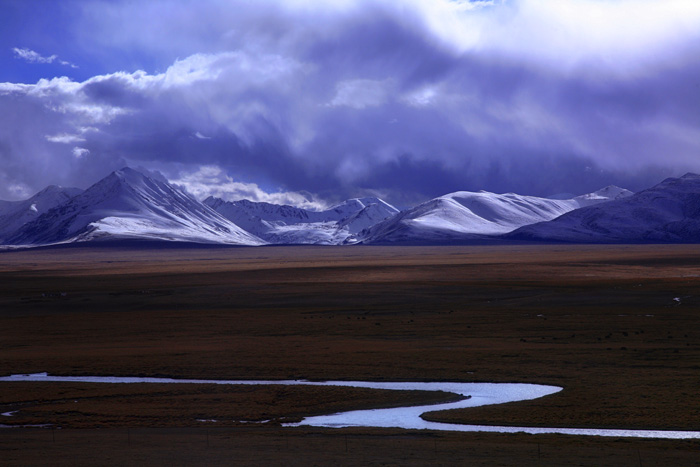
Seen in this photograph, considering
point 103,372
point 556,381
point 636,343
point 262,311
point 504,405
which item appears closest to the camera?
point 504,405

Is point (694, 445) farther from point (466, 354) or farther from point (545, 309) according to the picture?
point (545, 309)

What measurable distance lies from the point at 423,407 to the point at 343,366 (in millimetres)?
9849

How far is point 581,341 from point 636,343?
136 inches

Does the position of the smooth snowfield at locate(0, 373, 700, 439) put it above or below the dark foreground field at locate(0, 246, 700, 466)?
below

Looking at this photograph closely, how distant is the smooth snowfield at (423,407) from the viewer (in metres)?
27.6

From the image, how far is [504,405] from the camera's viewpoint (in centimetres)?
3200

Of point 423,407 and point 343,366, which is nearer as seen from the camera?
point 423,407

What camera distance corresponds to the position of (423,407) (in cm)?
3269

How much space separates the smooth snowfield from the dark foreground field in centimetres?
92

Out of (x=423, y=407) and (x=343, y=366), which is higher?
(x=343, y=366)

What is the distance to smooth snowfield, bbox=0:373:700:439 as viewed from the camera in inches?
1085

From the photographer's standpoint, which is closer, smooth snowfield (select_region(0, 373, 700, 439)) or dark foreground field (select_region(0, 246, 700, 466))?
dark foreground field (select_region(0, 246, 700, 466))

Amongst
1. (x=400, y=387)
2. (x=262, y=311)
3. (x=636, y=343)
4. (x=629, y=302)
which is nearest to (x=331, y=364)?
(x=400, y=387)

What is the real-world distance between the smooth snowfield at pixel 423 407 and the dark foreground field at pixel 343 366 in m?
0.92
